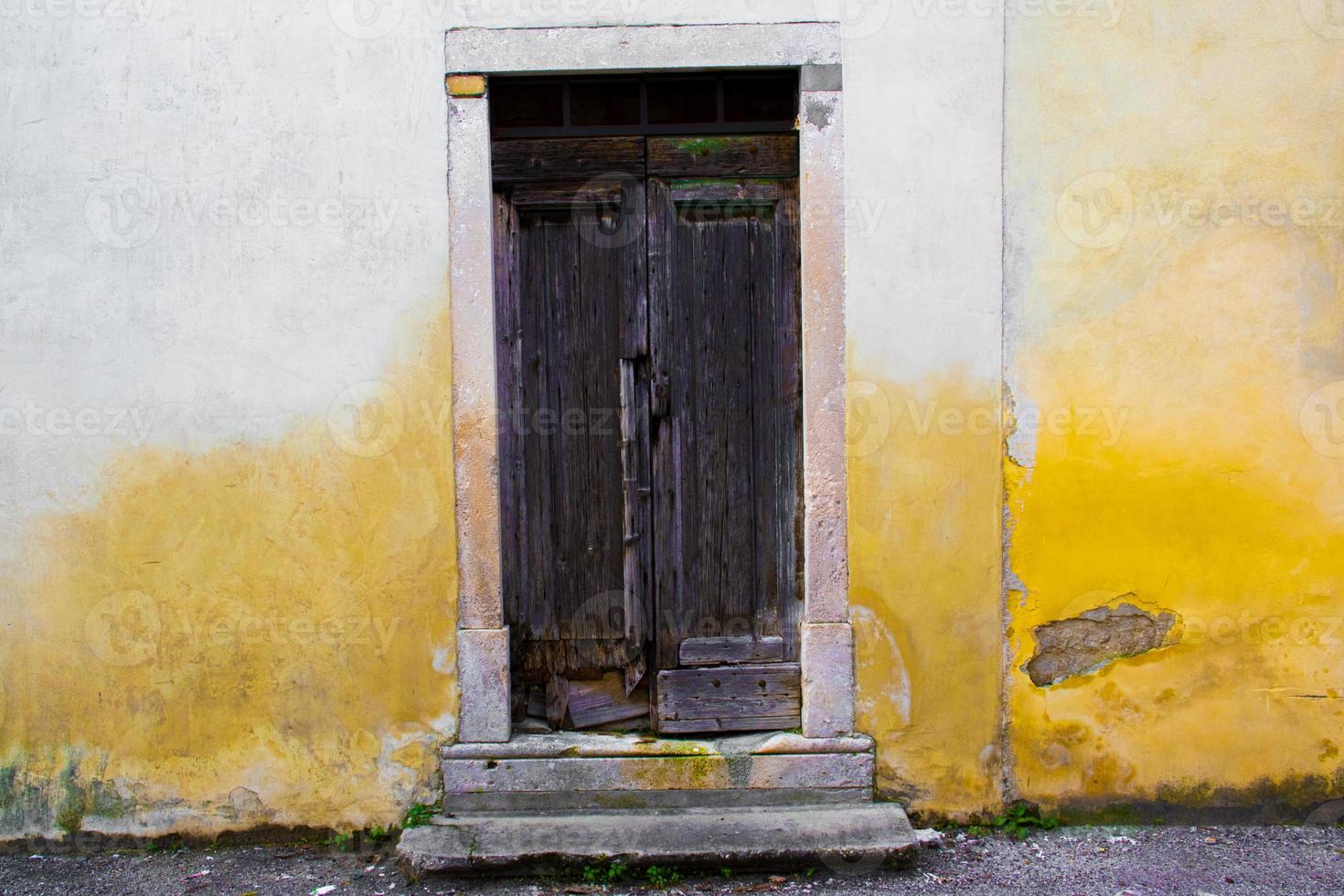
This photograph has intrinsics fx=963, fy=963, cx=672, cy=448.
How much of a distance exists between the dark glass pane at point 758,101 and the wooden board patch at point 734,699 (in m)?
1.99

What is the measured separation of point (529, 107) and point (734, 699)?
2275 mm

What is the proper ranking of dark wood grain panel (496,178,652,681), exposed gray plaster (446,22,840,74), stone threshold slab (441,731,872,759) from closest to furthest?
exposed gray plaster (446,22,840,74) → stone threshold slab (441,731,872,759) → dark wood grain panel (496,178,652,681)

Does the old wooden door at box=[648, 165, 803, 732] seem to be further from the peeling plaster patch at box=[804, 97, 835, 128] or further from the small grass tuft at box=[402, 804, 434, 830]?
the small grass tuft at box=[402, 804, 434, 830]

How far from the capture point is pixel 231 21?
3268 millimetres

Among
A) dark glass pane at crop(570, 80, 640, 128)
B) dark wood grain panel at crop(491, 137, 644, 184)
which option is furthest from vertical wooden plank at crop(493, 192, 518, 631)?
dark glass pane at crop(570, 80, 640, 128)

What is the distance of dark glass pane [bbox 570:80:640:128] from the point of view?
3.46m

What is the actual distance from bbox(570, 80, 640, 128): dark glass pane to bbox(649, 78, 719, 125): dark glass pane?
7 cm

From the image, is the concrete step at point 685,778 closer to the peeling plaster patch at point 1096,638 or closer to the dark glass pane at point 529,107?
the peeling plaster patch at point 1096,638

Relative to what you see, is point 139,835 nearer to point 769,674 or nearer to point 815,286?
point 769,674

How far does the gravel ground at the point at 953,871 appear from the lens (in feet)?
10.0

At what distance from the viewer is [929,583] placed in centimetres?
337

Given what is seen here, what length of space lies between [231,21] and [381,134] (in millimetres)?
636

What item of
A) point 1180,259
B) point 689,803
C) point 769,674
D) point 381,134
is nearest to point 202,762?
point 689,803

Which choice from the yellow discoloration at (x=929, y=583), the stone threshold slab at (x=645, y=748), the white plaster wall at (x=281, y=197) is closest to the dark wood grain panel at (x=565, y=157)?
the white plaster wall at (x=281, y=197)
